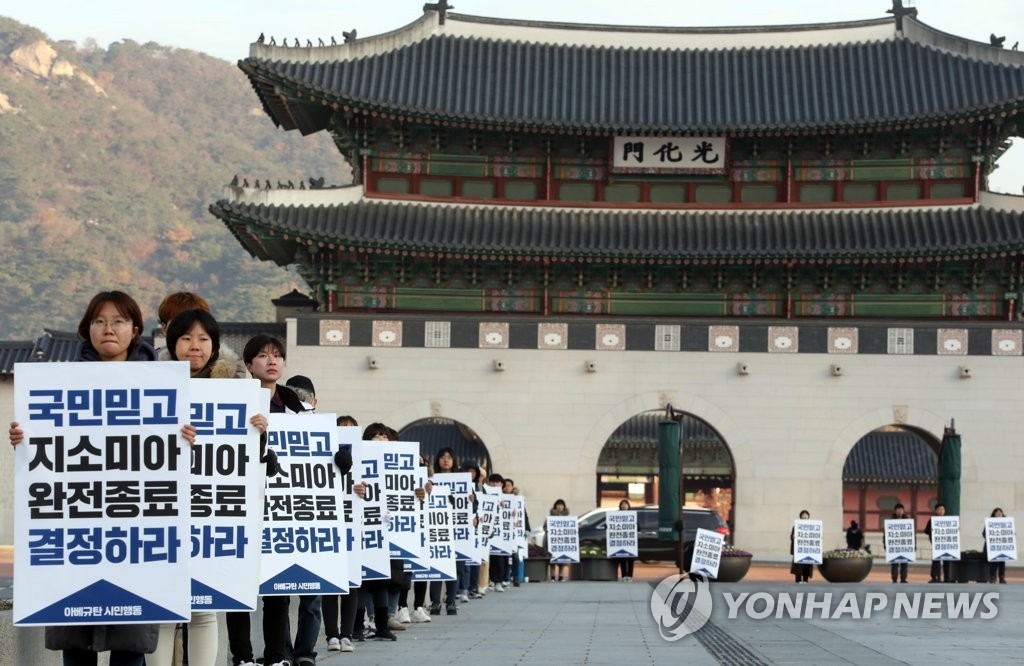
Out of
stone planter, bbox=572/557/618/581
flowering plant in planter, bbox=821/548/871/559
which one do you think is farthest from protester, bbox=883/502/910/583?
stone planter, bbox=572/557/618/581

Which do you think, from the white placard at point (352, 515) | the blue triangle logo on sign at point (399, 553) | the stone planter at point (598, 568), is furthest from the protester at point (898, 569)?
the white placard at point (352, 515)

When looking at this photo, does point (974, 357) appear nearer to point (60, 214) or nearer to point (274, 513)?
point (274, 513)

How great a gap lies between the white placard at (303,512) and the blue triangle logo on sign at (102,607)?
2.95 metres

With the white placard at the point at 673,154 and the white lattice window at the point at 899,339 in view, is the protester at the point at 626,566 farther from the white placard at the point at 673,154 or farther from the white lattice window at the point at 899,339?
the white placard at the point at 673,154

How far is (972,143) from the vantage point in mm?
36031

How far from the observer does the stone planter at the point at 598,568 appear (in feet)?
106

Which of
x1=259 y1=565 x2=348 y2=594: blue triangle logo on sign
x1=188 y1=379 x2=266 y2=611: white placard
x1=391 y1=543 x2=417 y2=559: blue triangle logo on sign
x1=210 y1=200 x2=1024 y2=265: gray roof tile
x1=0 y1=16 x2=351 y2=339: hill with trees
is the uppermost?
x1=0 y1=16 x2=351 y2=339: hill with trees

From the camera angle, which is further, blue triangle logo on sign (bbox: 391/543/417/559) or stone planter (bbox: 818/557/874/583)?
stone planter (bbox: 818/557/874/583)

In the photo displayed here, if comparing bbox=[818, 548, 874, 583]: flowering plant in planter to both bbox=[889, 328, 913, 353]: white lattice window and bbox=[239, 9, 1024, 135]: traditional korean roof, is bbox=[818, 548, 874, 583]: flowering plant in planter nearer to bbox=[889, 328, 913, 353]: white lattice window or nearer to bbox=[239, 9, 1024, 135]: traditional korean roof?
bbox=[889, 328, 913, 353]: white lattice window

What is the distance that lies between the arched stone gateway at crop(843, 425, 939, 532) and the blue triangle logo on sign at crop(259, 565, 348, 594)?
146 feet

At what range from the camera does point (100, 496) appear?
8.22 m

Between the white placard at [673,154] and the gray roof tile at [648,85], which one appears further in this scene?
the white placard at [673,154]

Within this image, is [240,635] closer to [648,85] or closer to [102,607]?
[102,607]

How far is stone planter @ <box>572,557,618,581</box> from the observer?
3231 cm
